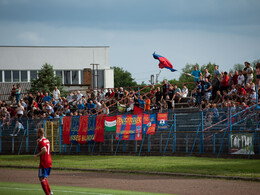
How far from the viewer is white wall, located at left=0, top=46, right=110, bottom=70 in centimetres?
7038

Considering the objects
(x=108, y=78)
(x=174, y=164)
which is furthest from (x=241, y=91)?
(x=108, y=78)

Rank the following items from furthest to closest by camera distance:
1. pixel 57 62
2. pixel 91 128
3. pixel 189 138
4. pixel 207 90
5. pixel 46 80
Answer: pixel 57 62 < pixel 46 80 < pixel 91 128 < pixel 207 90 < pixel 189 138

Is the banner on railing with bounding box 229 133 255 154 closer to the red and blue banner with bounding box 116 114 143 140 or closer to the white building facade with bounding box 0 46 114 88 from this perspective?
the red and blue banner with bounding box 116 114 143 140

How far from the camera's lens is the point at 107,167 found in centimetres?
2300

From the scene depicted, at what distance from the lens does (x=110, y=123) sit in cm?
2984

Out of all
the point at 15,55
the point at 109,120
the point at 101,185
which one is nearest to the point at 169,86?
the point at 109,120

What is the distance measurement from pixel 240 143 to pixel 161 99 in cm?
802

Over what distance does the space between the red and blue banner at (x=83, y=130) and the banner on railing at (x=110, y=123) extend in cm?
158

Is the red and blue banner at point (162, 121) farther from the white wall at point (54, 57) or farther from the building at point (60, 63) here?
the white wall at point (54, 57)

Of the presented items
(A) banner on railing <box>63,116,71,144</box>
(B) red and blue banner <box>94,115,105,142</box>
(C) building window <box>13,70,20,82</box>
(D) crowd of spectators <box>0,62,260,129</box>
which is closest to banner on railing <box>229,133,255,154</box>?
(D) crowd of spectators <box>0,62,260,129</box>

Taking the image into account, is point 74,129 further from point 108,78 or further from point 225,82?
point 108,78

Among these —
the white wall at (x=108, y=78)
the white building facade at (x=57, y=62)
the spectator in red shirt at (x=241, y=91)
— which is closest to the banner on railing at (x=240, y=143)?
the spectator in red shirt at (x=241, y=91)

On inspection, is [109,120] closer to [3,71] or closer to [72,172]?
[72,172]

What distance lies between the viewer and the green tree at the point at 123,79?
149625 millimetres
